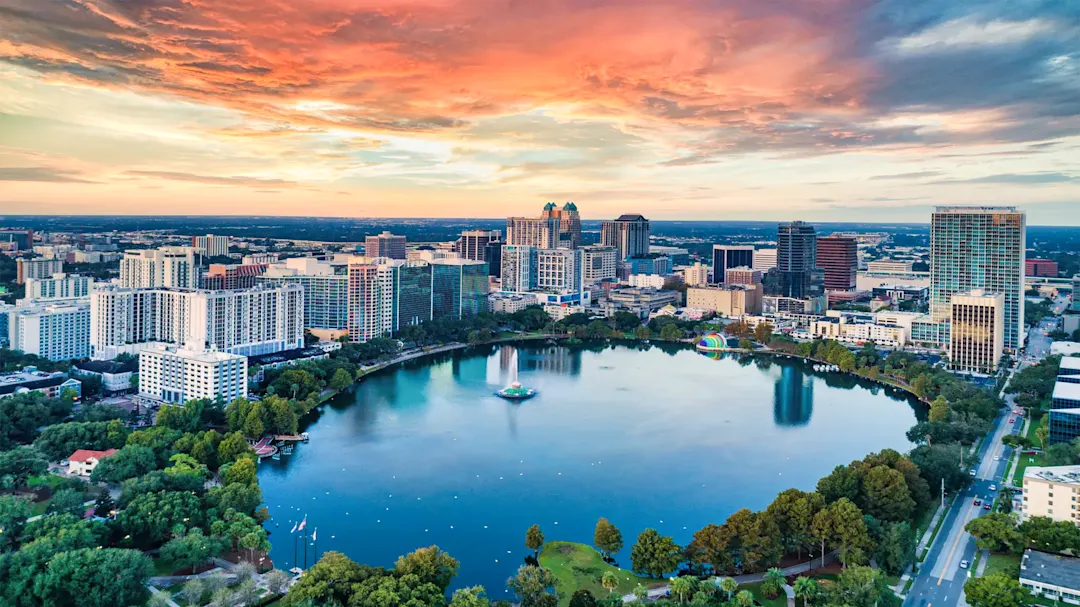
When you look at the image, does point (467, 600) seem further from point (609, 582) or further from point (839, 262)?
point (839, 262)

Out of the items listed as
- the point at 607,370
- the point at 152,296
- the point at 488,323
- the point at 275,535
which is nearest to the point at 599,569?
the point at 275,535

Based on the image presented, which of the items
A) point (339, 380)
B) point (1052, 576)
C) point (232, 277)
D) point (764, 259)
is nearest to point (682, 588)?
point (1052, 576)

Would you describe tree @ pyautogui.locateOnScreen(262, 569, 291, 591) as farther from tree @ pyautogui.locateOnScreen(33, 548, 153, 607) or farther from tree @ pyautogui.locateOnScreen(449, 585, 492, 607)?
tree @ pyautogui.locateOnScreen(449, 585, 492, 607)

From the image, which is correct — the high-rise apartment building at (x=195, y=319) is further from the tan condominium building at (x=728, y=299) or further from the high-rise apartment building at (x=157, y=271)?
the tan condominium building at (x=728, y=299)

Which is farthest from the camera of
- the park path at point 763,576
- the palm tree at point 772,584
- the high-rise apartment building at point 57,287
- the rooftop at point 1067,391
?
the high-rise apartment building at point 57,287

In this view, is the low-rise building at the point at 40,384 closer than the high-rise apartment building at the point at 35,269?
Yes

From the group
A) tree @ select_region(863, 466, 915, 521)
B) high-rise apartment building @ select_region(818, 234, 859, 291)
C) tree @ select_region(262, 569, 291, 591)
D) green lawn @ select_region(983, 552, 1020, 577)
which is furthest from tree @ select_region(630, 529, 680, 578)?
high-rise apartment building @ select_region(818, 234, 859, 291)

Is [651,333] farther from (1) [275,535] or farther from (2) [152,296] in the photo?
(1) [275,535]

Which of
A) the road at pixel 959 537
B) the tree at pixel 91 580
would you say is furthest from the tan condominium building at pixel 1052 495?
the tree at pixel 91 580

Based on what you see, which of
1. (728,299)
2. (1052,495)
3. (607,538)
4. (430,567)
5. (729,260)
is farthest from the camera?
(729,260)
